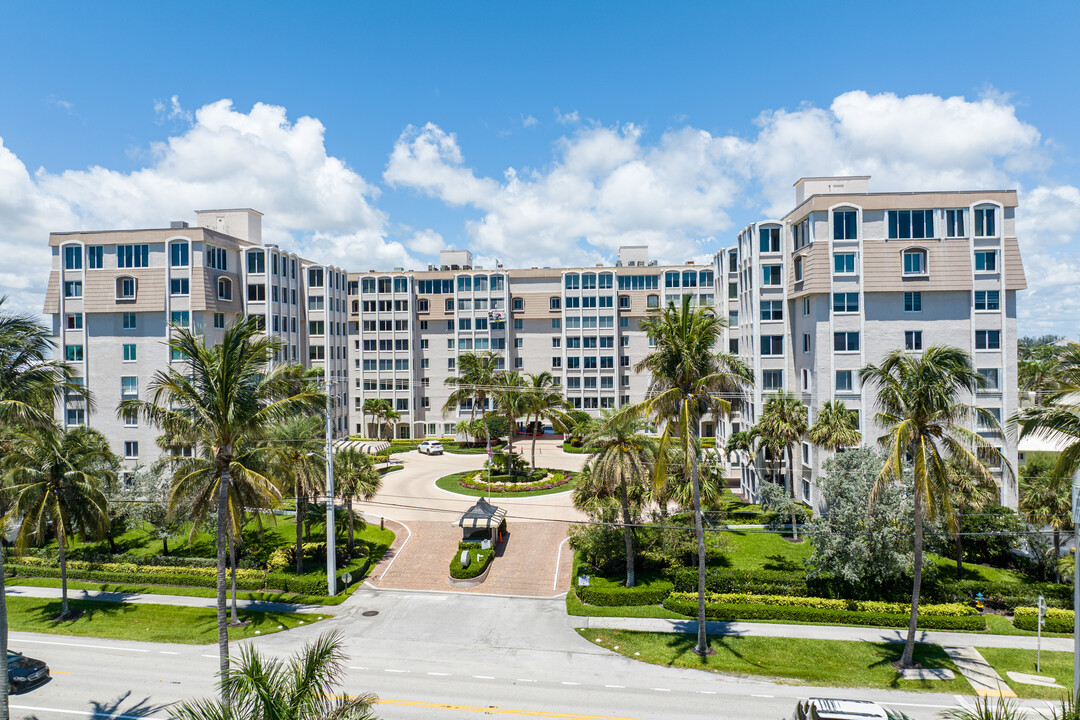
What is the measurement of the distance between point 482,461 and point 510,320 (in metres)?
23.3

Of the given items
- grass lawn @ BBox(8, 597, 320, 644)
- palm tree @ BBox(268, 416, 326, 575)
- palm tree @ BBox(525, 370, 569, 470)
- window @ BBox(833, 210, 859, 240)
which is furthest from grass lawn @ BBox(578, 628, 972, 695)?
palm tree @ BBox(525, 370, 569, 470)

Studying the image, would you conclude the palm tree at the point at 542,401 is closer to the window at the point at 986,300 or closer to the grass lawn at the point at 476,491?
the grass lawn at the point at 476,491

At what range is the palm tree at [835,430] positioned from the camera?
3741cm

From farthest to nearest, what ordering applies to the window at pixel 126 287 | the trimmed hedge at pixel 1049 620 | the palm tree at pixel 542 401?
the palm tree at pixel 542 401 < the window at pixel 126 287 < the trimmed hedge at pixel 1049 620

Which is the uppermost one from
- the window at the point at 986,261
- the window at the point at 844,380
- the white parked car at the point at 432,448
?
the window at the point at 986,261

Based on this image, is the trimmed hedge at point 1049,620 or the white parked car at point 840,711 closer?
the white parked car at point 840,711

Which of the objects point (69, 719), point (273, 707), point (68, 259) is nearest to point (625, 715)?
point (273, 707)

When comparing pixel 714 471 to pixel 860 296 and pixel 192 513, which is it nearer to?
pixel 860 296

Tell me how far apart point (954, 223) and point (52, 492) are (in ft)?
185

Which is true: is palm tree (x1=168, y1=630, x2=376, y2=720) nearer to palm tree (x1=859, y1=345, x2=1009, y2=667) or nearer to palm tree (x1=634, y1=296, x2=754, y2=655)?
palm tree (x1=634, y1=296, x2=754, y2=655)

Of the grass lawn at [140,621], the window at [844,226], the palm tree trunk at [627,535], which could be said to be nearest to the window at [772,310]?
the window at [844,226]

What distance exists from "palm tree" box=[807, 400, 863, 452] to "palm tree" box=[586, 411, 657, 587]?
11957 mm

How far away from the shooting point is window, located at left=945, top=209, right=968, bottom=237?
42938 mm

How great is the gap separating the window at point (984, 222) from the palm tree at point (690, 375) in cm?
2771
